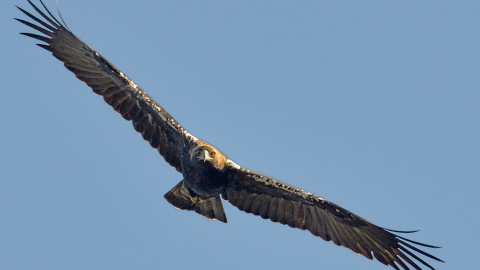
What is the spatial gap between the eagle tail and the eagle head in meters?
0.84

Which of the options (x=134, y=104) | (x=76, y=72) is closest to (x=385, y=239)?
(x=134, y=104)

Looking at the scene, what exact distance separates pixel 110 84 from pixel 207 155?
2598 millimetres

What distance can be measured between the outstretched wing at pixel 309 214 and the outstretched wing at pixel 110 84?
4.39 ft

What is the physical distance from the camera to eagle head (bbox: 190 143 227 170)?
15.5m

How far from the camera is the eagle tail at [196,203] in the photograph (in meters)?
16.3

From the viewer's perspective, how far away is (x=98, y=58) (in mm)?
16578

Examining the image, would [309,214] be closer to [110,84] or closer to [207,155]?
[207,155]

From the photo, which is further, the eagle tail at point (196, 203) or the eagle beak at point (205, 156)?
the eagle tail at point (196, 203)

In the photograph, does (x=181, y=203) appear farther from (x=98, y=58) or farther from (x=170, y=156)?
(x=98, y=58)

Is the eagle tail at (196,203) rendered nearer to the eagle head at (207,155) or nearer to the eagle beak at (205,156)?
the eagle head at (207,155)

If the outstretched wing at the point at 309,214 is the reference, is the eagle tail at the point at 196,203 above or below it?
below

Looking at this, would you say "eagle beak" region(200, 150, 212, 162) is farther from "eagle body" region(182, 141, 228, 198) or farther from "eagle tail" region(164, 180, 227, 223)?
"eagle tail" region(164, 180, 227, 223)

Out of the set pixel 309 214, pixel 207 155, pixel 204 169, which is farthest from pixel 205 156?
pixel 309 214

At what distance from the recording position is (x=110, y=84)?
16.7 meters
